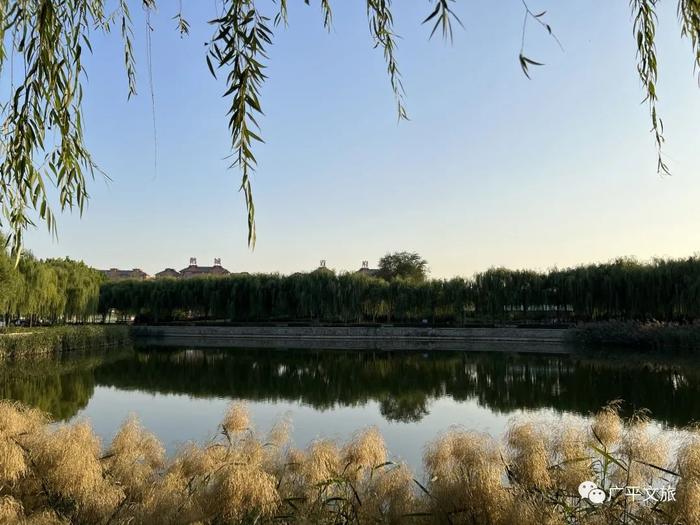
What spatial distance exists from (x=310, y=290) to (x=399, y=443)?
23460 millimetres

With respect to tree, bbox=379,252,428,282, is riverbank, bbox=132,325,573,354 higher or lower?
lower

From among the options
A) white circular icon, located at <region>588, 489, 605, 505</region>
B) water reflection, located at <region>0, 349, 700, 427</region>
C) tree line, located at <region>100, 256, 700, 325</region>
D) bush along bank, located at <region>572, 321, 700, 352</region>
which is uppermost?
tree line, located at <region>100, 256, 700, 325</region>

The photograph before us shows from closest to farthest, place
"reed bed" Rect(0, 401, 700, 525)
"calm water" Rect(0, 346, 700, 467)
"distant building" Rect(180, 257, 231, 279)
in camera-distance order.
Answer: "reed bed" Rect(0, 401, 700, 525) → "calm water" Rect(0, 346, 700, 467) → "distant building" Rect(180, 257, 231, 279)

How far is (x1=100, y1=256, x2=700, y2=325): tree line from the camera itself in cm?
2572

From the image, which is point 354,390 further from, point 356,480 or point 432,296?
point 432,296

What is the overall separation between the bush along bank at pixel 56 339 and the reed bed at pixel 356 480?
1791 cm

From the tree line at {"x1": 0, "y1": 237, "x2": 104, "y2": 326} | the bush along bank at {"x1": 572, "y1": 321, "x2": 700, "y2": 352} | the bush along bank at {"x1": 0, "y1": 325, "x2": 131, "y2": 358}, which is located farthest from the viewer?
the bush along bank at {"x1": 572, "y1": 321, "x2": 700, "y2": 352}

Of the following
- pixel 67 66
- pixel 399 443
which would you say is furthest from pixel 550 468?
pixel 399 443

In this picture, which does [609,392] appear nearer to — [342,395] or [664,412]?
[664,412]

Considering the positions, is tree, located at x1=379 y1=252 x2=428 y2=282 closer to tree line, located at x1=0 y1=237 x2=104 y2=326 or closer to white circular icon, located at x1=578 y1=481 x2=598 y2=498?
tree line, located at x1=0 y1=237 x2=104 y2=326

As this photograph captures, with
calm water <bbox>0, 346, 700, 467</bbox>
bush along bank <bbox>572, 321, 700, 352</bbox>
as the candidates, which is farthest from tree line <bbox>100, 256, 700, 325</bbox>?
calm water <bbox>0, 346, 700, 467</bbox>

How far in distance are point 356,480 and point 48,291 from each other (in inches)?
985

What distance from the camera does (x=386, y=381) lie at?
14922 mm

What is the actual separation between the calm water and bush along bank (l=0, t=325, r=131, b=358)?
106 centimetres
